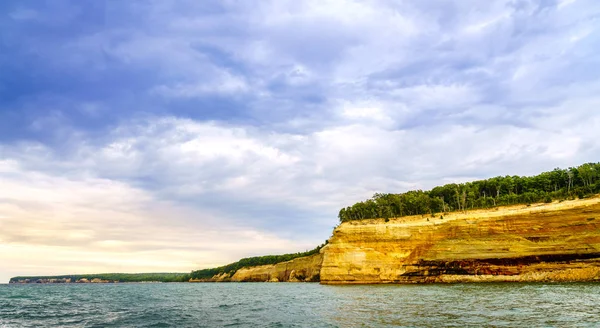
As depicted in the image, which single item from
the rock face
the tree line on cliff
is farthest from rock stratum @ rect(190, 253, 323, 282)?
the tree line on cliff

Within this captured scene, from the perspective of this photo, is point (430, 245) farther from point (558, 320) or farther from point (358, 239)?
point (558, 320)

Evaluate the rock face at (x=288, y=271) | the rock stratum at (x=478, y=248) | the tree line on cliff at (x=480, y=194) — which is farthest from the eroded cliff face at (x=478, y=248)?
the rock face at (x=288, y=271)

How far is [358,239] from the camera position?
60.5 meters

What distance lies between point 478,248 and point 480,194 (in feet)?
123

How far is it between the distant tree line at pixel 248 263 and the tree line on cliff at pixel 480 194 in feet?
92.9

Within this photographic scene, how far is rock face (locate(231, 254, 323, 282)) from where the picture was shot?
101 m

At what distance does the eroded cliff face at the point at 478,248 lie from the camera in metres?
44.7

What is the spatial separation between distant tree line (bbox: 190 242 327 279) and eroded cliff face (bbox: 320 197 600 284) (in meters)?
49.0

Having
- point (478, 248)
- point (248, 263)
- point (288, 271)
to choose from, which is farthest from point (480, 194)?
point (248, 263)

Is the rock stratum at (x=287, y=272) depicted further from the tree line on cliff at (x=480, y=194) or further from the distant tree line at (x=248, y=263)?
the tree line on cliff at (x=480, y=194)

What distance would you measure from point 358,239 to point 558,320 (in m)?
44.8

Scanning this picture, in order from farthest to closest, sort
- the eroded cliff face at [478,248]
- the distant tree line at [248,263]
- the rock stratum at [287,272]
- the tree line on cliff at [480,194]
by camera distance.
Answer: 1. the distant tree line at [248,263]
2. the rock stratum at [287,272]
3. the tree line on cliff at [480,194]
4. the eroded cliff face at [478,248]

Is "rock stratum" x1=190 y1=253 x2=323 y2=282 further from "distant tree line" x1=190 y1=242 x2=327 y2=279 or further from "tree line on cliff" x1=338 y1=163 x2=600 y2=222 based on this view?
"tree line on cliff" x1=338 y1=163 x2=600 y2=222

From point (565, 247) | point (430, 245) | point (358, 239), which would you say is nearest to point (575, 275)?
point (565, 247)
